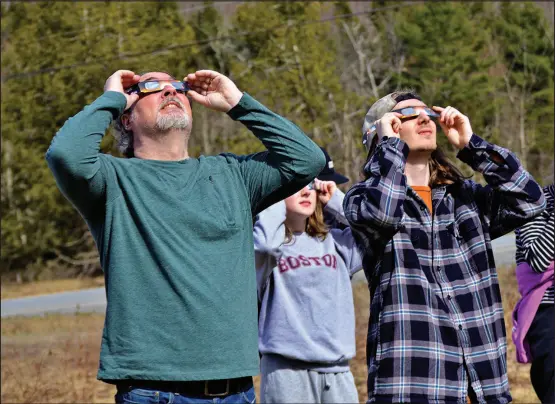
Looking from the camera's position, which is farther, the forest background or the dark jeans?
the forest background

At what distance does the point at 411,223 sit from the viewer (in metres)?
4.05

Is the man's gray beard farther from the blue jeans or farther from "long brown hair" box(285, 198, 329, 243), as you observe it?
"long brown hair" box(285, 198, 329, 243)

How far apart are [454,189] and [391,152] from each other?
1.23 feet

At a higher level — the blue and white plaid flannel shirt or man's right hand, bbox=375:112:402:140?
man's right hand, bbox=375:112:402:140

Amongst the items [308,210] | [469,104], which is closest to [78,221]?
[469,104]

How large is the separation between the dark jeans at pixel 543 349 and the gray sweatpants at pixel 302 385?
Result: 1.00m

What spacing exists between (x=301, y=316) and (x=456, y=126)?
1.60 m

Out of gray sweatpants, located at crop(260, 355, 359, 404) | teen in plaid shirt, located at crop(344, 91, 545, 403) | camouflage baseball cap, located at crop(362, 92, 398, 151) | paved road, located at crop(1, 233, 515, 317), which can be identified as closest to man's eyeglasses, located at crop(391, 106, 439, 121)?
teen in plaid shirt, located at crop(344, 91, 545, 403)

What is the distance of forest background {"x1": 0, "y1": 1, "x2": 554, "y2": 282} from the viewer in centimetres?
3142

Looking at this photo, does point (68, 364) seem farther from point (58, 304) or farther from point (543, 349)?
point (58, 304)

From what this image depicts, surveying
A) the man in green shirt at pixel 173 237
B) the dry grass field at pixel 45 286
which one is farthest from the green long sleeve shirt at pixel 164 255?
the dry grass field at pixel 45 286

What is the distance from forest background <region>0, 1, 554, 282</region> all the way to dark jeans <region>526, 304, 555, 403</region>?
68.3ft

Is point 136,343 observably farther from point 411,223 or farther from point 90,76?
point 90,76

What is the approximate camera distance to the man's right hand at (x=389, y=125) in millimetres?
4168
